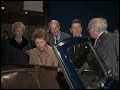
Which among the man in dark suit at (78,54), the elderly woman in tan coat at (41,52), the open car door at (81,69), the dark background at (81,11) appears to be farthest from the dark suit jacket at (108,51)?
the dark background at (81,11)

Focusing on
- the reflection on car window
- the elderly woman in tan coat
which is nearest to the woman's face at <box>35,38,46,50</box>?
the elderly woman in tan coat

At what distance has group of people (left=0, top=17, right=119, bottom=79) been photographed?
3062 millimetres

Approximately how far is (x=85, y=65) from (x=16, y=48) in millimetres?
1503

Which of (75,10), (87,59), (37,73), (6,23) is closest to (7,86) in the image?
(37,73)

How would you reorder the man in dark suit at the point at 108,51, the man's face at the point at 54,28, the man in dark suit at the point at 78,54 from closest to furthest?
the man in dark suit at the point at 78,54
the man in dark suit at the point at 108,51
the man's face at the point at 54,28

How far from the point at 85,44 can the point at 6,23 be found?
3421 mm

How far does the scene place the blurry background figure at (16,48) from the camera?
3783 mm

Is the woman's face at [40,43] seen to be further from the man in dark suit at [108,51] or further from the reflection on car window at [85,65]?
the reflection on car window at [85,65]

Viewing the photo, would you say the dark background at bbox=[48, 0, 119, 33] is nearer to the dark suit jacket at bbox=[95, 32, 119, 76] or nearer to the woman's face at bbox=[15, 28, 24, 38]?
the woman's face at bbox=[15, 28, 24, 38]

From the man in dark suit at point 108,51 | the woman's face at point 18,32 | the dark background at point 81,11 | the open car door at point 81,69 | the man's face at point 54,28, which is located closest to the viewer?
the open car door at point 81,69

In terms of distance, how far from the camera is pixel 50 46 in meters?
3.69

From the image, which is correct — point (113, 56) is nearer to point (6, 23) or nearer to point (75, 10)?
point (6, 23)

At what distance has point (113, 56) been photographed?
307 centimetres

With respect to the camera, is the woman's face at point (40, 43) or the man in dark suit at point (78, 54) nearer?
the man in dark suit at point (78, 54)
